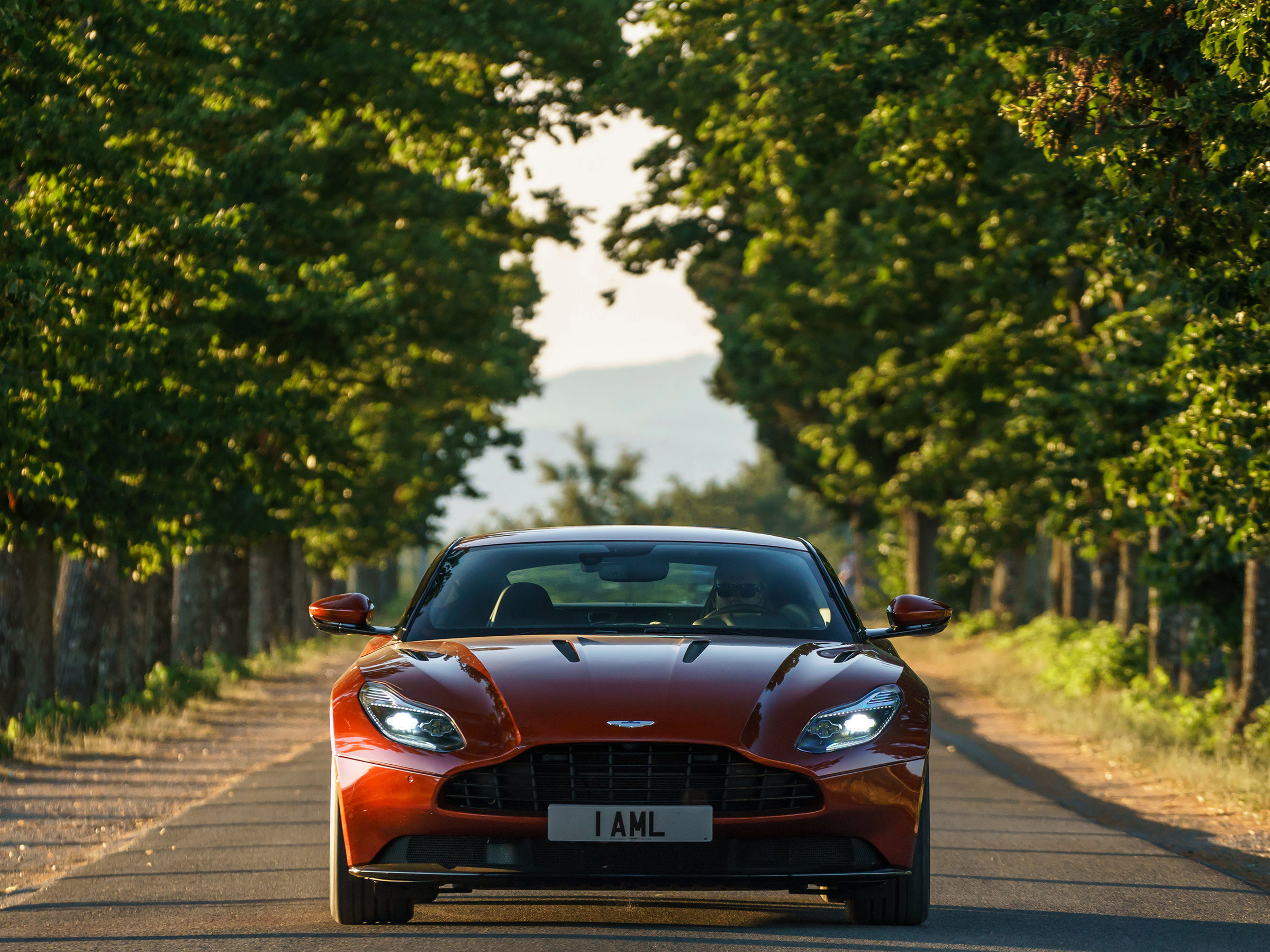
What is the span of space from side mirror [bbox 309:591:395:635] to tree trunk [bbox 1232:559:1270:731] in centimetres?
947

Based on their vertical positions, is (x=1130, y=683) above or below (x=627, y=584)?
below

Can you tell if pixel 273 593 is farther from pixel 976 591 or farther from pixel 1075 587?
pixel 976 591

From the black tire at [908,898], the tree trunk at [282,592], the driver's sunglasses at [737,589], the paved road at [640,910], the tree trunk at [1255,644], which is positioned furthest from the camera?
the tree trunk at [282,592]

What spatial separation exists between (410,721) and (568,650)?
27.0 inches

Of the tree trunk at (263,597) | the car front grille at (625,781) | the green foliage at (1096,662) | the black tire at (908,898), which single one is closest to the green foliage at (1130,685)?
the green foliage at (1096,662)

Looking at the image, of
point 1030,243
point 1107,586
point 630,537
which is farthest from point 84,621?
point 1107,586

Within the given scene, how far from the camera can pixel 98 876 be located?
331 inches

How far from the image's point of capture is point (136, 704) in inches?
746

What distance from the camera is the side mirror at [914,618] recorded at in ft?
24.8

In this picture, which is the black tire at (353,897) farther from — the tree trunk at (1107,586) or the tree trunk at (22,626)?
the tree trunk at (1107,586)

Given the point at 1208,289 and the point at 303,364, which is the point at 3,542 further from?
the point at 1208,289

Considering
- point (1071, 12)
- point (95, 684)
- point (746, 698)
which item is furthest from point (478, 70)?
point (746, 698)

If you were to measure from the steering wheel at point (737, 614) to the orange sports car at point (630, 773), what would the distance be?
434 mm

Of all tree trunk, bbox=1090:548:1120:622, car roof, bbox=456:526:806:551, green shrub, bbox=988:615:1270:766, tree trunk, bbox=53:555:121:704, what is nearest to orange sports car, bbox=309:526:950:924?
car roof, bbox=456:526:806:551
